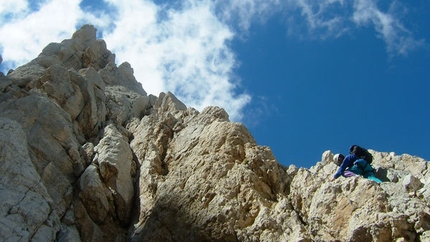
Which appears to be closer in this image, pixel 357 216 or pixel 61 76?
pixel 357 216

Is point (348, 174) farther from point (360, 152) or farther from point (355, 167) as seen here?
point (360, 152)

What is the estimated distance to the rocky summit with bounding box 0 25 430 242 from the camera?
63.4 feet

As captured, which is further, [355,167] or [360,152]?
[360,152]

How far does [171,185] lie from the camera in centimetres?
2545

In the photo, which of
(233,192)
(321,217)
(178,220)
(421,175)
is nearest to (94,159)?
(178,220)

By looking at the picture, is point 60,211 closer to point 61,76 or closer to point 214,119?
point 214,119

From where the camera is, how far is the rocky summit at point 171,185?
19.3m

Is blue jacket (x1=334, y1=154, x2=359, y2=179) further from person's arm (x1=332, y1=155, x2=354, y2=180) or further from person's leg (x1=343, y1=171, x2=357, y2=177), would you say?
person's leg (x1=343, y1=171, x2=357, y2=177)

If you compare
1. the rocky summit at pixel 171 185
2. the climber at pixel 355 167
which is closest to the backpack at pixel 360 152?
the climber at pixel 355 167

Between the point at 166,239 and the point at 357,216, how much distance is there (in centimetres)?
881

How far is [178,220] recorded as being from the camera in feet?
75.8

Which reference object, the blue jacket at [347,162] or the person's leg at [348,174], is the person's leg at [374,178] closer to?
the person's leg at [348,174]

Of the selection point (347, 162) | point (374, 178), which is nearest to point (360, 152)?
Answer: point (347, 162)

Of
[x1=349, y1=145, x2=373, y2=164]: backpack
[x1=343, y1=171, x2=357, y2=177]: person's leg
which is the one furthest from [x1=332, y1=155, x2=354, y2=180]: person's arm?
[x1=349, y1=145, x2=373, y2=164]: backpack
